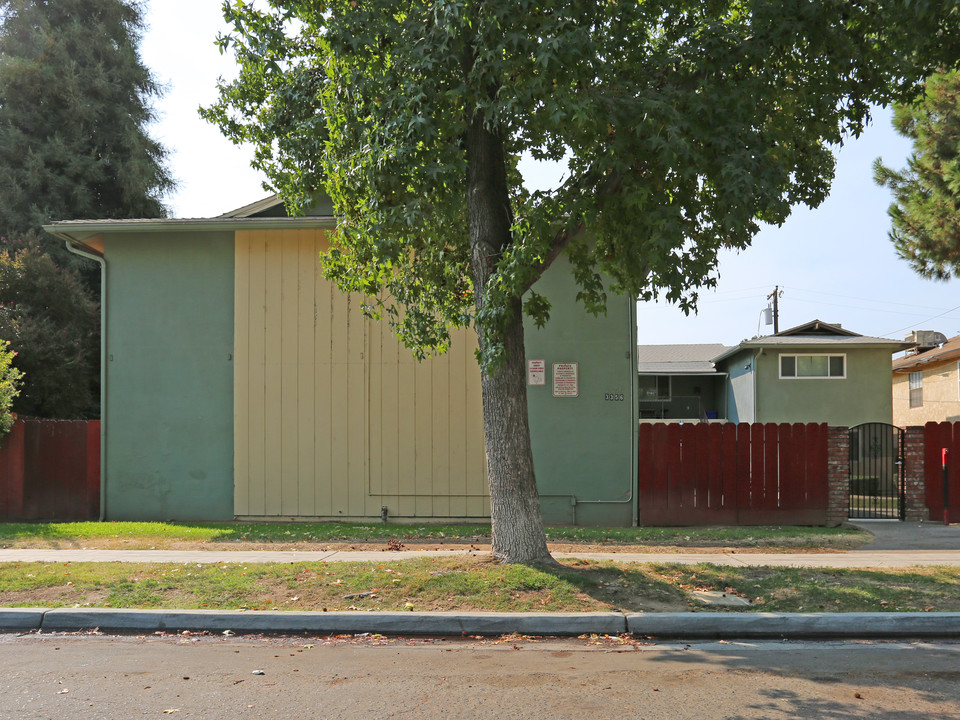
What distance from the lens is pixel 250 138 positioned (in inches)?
387

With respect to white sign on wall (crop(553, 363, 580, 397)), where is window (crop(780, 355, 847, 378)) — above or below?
above

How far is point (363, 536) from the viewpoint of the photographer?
470 inches

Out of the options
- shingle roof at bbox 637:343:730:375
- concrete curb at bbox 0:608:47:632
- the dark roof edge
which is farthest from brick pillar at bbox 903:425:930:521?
→ shingle roof at bbox 637:343:730:375

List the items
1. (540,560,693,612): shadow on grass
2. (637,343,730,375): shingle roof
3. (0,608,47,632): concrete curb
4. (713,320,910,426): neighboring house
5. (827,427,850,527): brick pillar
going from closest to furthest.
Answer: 1. (0,608,47,632): concrete curb
2. (540,560,693,612): shadow on grass
3. (827,427,850,527): brick pillar
4. (713,320,910,426): neighboring house
5. (637,343,730,375): shingle roof

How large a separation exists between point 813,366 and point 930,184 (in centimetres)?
1268

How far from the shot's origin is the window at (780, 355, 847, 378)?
2656cm

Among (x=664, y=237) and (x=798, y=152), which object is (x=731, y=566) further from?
(x=798, y=152)

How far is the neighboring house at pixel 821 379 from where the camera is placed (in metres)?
26.2

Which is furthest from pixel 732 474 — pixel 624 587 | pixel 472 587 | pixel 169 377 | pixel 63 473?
pixel 63 473

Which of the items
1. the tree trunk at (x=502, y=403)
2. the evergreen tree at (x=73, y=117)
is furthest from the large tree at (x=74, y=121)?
the tree trunk at (x=502, y=403)

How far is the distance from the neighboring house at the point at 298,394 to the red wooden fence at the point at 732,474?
43cm

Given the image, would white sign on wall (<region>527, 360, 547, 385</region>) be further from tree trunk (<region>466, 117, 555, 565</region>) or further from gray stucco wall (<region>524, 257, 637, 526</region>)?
→ tree trunk (<region>466, 117, 555, 565</region>)

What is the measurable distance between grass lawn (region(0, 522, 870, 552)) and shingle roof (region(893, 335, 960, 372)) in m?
17.8

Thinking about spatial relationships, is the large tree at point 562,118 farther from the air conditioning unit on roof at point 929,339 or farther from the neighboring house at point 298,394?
the air conditioning unit on roof at point 929,339
